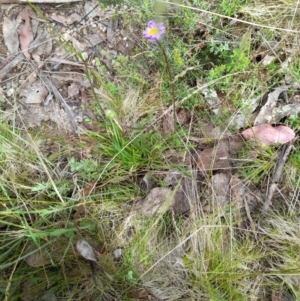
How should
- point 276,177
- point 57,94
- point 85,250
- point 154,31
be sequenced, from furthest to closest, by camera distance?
point 57,94, point 276,177, point 85,250, point 154,31

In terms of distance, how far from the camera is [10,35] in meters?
2.01

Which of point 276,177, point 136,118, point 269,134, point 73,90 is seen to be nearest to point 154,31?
point 136,118

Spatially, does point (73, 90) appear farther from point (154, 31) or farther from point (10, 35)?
point (154, 31)

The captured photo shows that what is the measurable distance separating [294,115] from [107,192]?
37.3 inches

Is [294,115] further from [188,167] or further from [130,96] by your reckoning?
[130,96]

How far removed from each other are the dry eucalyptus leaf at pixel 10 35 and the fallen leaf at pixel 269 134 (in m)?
1.24

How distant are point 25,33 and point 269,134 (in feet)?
4.35

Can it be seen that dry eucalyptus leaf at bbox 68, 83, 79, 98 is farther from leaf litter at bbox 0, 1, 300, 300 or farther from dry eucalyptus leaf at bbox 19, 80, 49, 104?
dry eucalyptus leaf at bbox 19, 80, 49, 104

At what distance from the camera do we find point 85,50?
201cm

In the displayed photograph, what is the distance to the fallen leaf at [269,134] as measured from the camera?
1.79 meters

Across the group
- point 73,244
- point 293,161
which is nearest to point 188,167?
point 293,161

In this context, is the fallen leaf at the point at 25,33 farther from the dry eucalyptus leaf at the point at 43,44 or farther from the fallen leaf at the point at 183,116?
the fallen leaf at the point at 183,116

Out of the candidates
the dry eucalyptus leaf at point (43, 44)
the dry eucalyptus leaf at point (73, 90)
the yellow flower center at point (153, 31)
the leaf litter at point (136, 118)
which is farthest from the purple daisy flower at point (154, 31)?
the dry eucalyptus leaf at point (43, 44)

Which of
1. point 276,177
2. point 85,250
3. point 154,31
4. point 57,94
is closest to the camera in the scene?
point 154,31
